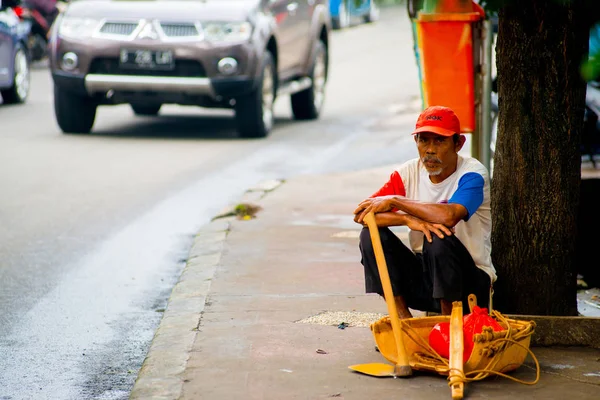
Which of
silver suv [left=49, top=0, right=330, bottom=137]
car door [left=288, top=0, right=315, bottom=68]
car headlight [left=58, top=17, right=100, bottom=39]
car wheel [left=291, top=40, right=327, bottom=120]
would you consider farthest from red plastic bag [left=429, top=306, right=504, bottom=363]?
car wheel [left=291, top=40, right=327, bottom=120]

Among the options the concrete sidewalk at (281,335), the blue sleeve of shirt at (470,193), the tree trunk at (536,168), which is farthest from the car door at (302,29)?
the blue sleeve of shirt at (470,193)

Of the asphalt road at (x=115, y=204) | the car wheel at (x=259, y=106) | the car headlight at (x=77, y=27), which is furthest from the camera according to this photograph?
the car wheel at (x=259, y=106)

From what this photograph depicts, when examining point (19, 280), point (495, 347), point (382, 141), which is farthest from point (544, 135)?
point (382, 141)

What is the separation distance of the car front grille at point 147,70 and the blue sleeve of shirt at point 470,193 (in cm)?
779

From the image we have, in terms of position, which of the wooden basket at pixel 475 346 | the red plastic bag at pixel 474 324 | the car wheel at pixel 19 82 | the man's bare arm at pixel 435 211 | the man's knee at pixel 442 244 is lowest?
the car wheel at pixel 19 82

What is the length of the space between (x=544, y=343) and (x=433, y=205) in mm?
876

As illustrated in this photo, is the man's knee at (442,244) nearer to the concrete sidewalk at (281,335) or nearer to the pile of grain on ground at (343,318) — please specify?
the concrete sidewalk at (281,335)

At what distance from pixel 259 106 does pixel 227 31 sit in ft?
3.10

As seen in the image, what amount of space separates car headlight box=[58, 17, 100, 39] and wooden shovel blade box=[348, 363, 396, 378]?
8651 millimetres

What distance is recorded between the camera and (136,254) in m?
7.31

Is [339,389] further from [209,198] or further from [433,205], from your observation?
[209,198]

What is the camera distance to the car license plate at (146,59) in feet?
39.8

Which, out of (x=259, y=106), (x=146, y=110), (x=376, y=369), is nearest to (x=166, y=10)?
(x=259, y=106)

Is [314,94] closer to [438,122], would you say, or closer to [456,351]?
[438,122]
